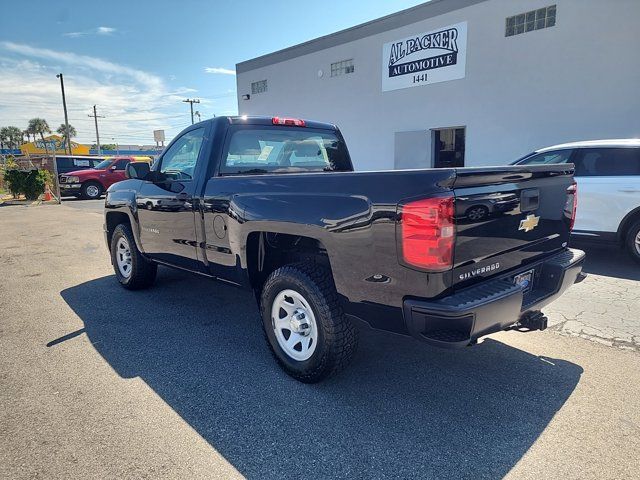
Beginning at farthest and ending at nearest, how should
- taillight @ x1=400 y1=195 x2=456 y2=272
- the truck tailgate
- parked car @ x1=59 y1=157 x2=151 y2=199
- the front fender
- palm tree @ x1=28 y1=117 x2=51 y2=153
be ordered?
1. palm tree @ x1=28 y1=117 x2=51 y2=153
2. parked car @ x1=59 y1=157 x2=151 y2=199
3. the front fender
4. the truck tailgate
5. taillight @ x1=400 y1=195 x2=456 y2=272

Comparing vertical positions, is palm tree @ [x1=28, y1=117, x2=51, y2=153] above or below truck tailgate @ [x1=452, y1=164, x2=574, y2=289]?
above

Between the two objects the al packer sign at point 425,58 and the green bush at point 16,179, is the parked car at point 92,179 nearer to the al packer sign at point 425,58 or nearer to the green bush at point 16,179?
the green bush at point 16,179

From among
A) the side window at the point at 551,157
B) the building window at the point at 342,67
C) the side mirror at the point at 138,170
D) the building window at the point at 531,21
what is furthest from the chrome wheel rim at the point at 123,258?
the building window at the point at 342,67

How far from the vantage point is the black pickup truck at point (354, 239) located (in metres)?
2.23

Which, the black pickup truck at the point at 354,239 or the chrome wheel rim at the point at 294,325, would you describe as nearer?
the black pickup truck at the point at 354,239

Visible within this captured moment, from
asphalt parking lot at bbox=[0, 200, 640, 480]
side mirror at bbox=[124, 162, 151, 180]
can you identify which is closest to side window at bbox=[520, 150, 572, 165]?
asphalt parking lot at bbox=[0, 200, 640, 480]

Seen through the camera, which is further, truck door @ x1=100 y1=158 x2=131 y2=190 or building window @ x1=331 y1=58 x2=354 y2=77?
truck door @ x1=100 y1=158 x2=131 y2=190

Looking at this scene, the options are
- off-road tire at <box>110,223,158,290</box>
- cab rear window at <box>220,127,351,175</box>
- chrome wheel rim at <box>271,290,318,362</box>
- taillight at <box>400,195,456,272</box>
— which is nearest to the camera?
taillight at <box>400,195,456,272</box>

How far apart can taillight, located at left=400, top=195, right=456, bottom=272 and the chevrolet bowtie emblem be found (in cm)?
79

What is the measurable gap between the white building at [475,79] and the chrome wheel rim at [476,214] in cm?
1067

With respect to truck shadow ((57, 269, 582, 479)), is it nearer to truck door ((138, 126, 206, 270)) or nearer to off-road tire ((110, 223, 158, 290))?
truck door ((138, 126, 206, 270))

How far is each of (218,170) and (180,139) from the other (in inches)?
36.8

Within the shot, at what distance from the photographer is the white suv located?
573 centimetres

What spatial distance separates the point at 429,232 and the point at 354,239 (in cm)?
48
